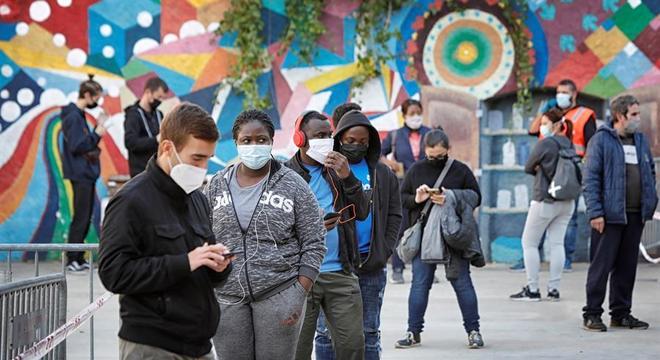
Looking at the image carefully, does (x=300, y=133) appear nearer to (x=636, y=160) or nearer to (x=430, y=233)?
(x=430, y=233)

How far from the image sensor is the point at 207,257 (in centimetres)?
440

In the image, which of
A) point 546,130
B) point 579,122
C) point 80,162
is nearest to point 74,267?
point 80,162

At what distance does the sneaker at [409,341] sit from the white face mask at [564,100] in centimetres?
461

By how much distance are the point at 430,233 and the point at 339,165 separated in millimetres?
2713

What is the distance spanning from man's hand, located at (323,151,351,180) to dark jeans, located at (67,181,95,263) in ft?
24.0

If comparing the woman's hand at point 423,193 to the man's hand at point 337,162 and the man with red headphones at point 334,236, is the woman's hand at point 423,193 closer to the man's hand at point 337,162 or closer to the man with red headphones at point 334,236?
the man with red headphones at point 334,236

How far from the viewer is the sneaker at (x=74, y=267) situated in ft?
42.3

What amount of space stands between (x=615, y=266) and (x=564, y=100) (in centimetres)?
323

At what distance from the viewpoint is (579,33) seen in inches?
582

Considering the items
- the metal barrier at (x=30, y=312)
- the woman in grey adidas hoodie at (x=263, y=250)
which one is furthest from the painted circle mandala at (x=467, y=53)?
the metal barrier at (x=30, y=312)

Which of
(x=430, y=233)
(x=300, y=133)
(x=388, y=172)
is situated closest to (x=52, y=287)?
(x=300, y=133)

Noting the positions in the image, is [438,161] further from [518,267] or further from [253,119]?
[518,267]

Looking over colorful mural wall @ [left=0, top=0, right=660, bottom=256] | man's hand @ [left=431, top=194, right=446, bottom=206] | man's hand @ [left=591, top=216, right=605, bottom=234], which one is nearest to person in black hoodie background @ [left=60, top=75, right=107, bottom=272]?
colorful mural wall @ [left=0, top=0, right=660, bottom=256]

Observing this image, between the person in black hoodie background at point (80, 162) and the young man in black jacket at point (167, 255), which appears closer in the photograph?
the young man in black jacket at point (167, 255)
